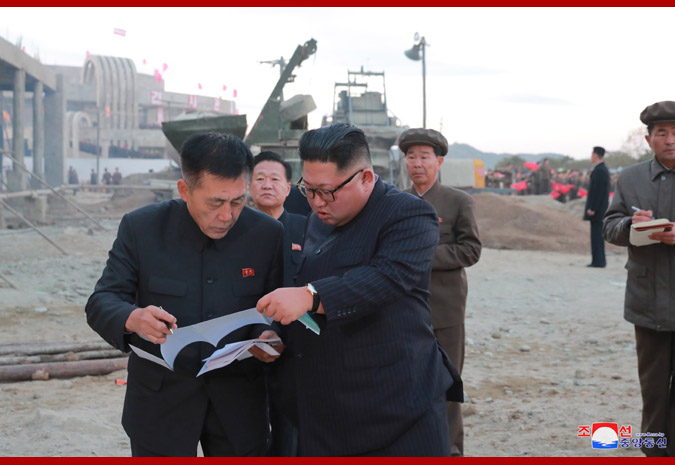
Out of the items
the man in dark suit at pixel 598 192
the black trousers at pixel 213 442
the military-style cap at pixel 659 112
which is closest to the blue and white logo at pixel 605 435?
the military-style cap at pixel 659 112

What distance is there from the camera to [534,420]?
4965 millimetres

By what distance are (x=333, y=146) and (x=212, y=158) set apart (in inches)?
16.2

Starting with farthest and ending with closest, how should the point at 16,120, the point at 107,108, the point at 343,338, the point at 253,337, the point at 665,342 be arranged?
the point at 107,108
the point at 16,120
the point at 665,342
the point at 253,337
the point at 343,338

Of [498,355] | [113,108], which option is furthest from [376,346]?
[113,108]

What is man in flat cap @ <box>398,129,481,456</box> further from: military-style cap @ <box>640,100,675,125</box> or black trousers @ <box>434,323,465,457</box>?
military-style cap @ <box>640,100,675,125</box>

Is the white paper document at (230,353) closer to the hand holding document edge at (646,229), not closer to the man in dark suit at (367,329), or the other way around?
the man in dark suit at (367,329)

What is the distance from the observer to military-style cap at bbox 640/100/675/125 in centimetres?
357

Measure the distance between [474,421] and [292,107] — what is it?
7714 mm

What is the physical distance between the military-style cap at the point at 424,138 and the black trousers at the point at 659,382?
1560 mm

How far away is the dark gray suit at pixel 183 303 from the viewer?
2246mm

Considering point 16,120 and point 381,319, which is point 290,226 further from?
point 16,120

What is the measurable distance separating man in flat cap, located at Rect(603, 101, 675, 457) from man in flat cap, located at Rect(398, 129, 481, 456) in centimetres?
84

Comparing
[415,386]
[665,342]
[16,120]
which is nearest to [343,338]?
[415,386]

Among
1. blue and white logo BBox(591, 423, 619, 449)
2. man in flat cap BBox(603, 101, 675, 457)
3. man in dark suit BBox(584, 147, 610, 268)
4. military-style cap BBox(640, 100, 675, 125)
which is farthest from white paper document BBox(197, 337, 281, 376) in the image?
man in dark suit BBox(584, 147, 610, 268)
